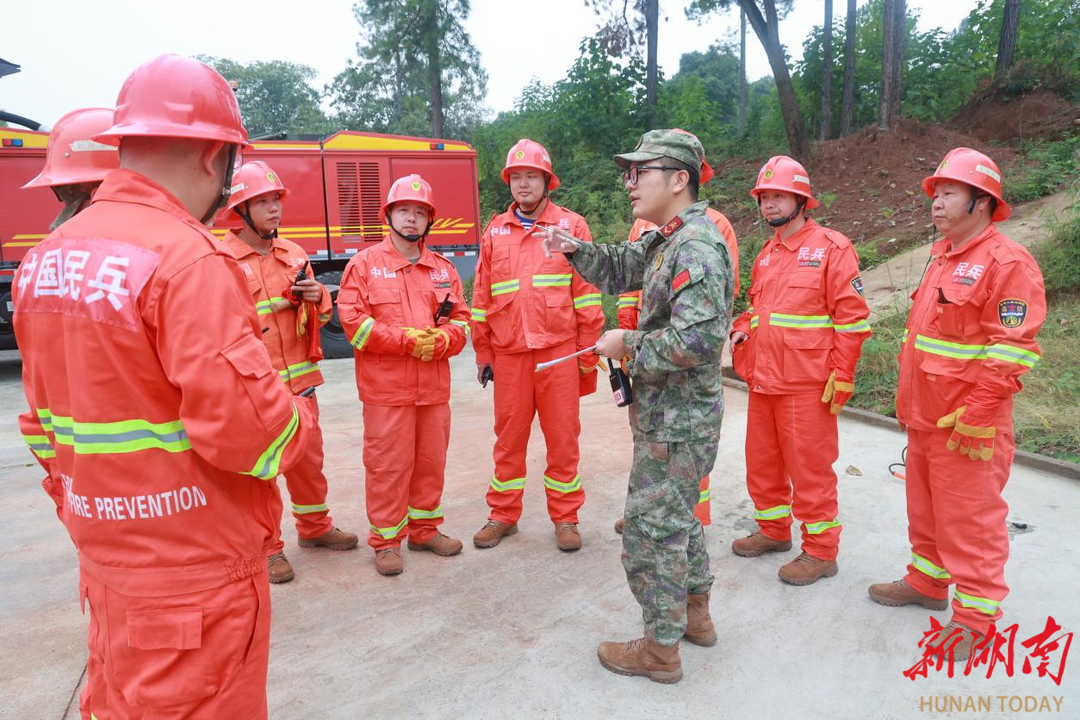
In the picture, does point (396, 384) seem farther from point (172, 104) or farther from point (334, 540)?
point (172, 104)

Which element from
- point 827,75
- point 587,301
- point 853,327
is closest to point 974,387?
point 853,327

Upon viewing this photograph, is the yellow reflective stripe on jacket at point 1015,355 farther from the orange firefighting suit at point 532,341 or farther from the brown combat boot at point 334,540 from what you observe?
the brown combat boot at point 334,540

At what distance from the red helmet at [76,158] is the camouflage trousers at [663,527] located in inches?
82.2

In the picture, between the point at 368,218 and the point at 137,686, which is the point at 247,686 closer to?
the point at 137,686

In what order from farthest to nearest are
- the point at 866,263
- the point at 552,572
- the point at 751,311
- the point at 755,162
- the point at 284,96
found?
the point at 284,96
the point at 755,162
the point at 866,263
the point at 751,311
the point at 552,572

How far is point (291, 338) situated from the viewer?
3.67 m

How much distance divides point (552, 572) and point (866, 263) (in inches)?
327

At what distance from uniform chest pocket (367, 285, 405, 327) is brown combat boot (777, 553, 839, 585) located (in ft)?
7.88

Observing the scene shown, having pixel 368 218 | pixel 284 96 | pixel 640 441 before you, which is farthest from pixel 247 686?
pixel 284 96

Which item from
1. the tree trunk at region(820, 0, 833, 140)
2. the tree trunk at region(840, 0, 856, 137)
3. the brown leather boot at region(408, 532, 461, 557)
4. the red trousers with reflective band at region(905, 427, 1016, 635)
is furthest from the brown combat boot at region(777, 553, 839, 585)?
the tree trunk at region(820, 0, 833, 140)

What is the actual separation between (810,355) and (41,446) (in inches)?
127

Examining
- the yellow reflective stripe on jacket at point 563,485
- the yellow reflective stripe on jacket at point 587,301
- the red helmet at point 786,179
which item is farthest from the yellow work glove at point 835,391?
the yellow reflective stripe on jacket at point 563,485

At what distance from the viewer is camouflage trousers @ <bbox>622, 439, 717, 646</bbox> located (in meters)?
2.62

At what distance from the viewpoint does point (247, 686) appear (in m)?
1.61
